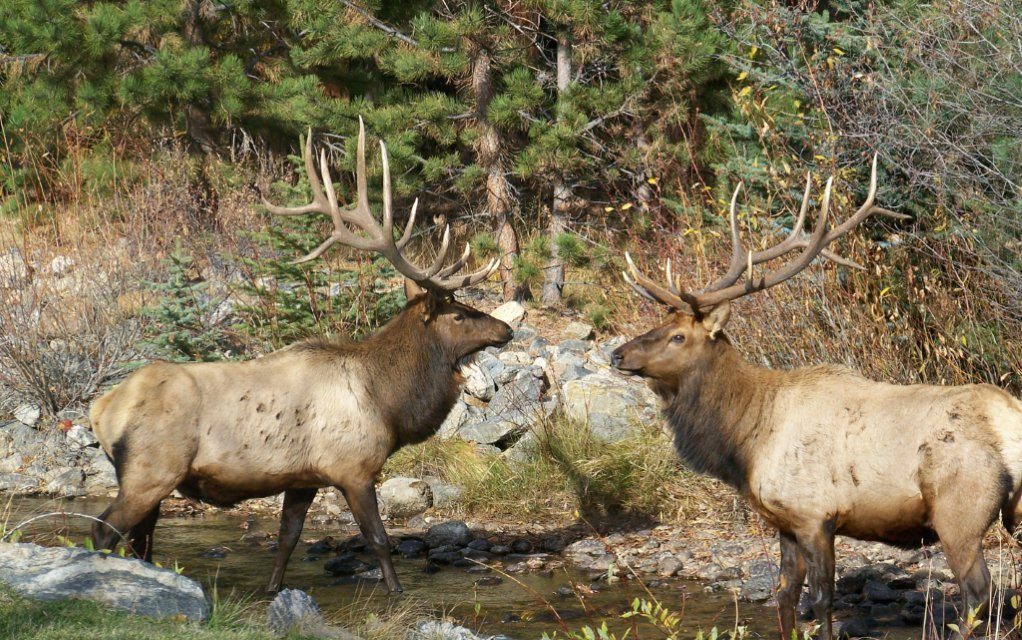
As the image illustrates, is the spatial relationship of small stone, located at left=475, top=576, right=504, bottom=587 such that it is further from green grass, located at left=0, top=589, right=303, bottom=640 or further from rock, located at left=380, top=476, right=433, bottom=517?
green grass, located at left=0, top=589, right=303, bottom=640

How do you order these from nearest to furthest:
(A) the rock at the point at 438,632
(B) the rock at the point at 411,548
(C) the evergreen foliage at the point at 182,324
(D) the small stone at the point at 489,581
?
1. (A) the rock at the point at 438,632
2. (D) the small stone at the point at 489,581
3. (B) the rock at the point at 411,548
4. (C) the evergreen foliage at the point at 182,324

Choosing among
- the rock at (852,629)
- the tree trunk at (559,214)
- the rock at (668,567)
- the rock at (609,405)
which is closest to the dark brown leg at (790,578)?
the rock at (852,629)

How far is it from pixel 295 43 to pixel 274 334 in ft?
19.4

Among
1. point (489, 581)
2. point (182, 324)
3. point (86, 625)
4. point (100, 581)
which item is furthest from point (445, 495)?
point (86, 625)

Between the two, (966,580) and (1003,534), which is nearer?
(966,580)

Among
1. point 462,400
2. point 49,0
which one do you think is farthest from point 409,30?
point 462,400

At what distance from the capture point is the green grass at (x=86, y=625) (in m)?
4.43

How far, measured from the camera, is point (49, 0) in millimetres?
13398

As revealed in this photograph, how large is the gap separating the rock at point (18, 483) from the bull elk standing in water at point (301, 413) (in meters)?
3.59

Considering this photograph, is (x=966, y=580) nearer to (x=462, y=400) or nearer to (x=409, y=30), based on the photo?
(x=462, y=400)

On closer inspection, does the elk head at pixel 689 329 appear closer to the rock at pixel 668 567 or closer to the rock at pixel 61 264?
the rock at pixel 668 567

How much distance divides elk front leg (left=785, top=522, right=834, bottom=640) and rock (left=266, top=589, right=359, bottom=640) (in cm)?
239

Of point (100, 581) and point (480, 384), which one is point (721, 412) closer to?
point (100, 581)

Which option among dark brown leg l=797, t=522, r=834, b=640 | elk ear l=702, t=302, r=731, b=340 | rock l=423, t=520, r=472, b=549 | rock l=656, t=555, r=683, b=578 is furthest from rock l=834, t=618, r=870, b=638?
rock l=423, t=520, r=472, b=549
